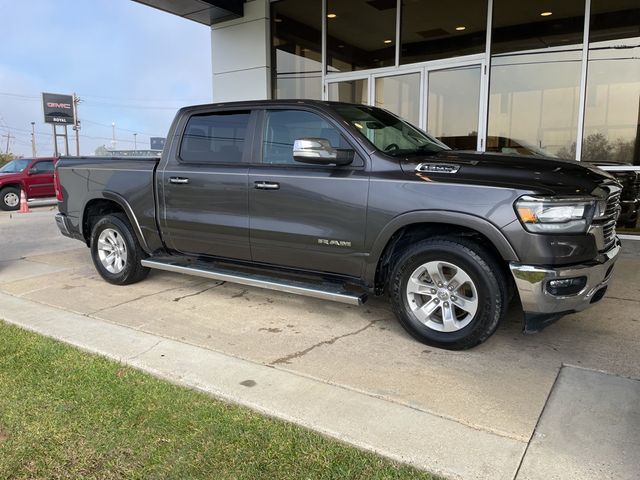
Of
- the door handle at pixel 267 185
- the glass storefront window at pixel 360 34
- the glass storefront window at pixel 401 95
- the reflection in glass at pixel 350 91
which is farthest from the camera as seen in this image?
the reflection in glass at pixel 350 91

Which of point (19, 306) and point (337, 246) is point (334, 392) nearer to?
point (337, 246)

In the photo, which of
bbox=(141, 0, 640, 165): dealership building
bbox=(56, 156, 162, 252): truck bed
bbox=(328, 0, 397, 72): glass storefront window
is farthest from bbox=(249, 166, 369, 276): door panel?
bbox=(328, 0, 397, 72): glass storefront window

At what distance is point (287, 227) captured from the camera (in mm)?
4637

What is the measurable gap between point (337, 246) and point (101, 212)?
3389mm

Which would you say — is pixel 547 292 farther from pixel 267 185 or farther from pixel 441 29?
pixel 441 29

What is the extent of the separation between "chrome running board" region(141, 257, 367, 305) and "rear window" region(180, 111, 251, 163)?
108cm

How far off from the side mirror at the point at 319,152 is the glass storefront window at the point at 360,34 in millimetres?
6672

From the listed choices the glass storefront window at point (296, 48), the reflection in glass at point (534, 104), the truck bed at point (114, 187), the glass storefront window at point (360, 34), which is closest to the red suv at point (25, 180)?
the glass storefront window at point (296, 48)

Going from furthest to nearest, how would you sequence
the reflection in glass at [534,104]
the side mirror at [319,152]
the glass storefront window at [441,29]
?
the glass storefront window at [441,29] → the reflection in glass at [534,104] → the side mirror at [319,152]

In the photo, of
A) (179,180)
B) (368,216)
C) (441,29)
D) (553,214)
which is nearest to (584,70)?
(441,29)

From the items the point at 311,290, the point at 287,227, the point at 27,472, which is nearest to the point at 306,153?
the point at 287,227

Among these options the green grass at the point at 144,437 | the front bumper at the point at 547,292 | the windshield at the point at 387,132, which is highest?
the windshield at the point at 387,132

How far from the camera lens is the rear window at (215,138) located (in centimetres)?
511

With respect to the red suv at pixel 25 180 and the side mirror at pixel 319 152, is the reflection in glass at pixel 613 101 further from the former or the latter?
the red suv at pixel 25 180
